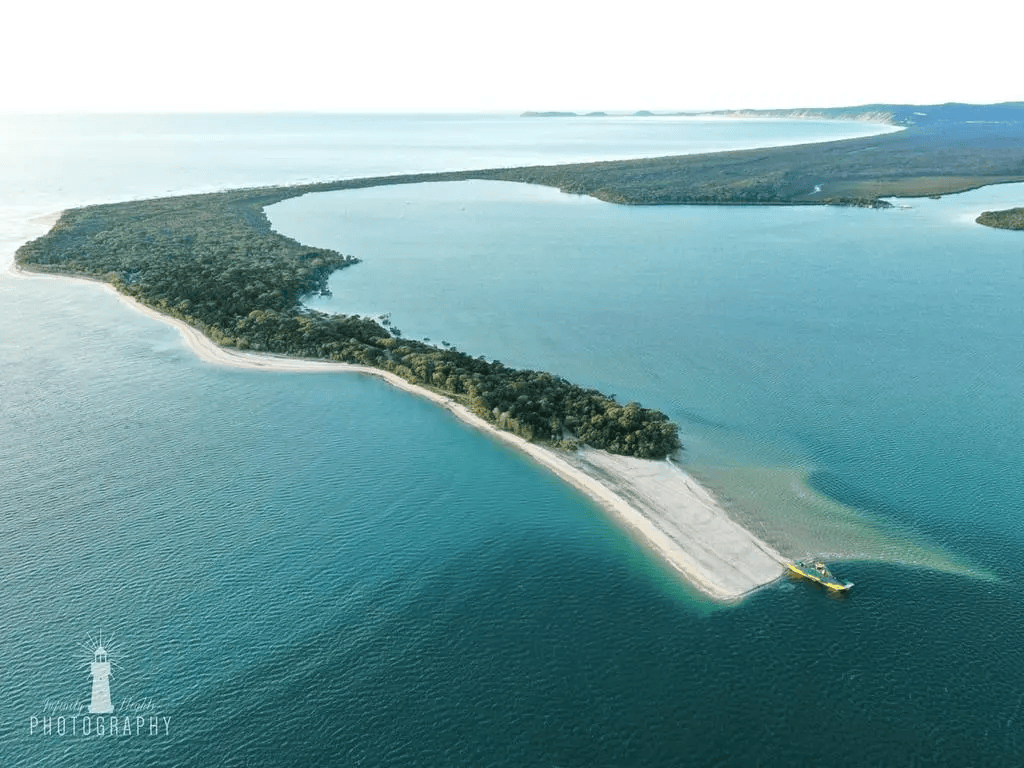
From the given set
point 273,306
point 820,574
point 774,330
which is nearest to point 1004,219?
point 774,330

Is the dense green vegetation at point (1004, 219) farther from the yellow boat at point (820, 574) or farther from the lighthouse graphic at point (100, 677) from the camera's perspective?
the lighthouse graphic at point (100, 677)

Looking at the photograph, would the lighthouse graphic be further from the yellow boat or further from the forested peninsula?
the yellow boat

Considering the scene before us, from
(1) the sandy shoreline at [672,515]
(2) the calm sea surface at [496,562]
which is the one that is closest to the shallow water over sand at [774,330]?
(2) the calm sea surface at [496,562]

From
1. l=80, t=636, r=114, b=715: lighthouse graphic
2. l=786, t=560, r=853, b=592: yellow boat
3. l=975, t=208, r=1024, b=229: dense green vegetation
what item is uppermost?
l=975, t=208, r=1024, b=229: dense green vegetation

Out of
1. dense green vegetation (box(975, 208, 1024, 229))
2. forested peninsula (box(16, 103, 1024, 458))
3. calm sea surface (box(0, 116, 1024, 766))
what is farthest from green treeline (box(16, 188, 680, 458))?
dense green vegetation (box(975, 208, 1024, 229))

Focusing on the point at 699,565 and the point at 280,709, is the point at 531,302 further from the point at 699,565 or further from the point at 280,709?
the point at 280,709

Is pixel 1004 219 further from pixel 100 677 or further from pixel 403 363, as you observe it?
pixel 100 677
